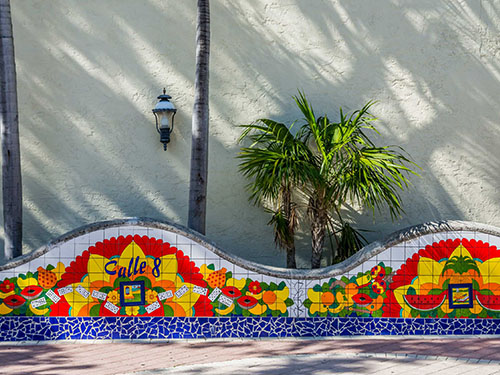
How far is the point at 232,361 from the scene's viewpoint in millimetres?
5121

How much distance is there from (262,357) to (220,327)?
29.7 inches

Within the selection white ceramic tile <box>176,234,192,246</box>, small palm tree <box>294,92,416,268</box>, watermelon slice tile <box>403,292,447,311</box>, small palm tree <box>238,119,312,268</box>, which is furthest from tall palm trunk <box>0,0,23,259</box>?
watermelon slice tile <box>403,292,447,311</box>

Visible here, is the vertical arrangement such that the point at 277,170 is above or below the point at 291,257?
above

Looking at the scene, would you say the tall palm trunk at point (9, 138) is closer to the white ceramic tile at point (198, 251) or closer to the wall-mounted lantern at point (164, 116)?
the wall-mounted lantern at point (164, 116)

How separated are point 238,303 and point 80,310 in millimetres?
1576

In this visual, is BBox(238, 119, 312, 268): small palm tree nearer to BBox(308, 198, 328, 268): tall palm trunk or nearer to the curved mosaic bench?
BBox(308, 198, 328, 268): tall palm trunk

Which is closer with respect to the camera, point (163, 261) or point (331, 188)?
point (163, 261)

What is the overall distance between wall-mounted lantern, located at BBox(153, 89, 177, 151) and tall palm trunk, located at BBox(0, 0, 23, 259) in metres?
1.67

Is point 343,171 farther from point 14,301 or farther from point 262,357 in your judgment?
point 14,301

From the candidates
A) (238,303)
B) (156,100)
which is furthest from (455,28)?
(238,303)

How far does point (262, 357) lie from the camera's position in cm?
523

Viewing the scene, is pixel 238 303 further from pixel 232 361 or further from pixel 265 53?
pixel 265 53

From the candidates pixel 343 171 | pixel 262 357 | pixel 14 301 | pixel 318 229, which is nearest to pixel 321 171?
pixel 343 171

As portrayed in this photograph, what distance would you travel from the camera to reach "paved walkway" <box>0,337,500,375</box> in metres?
4.89
